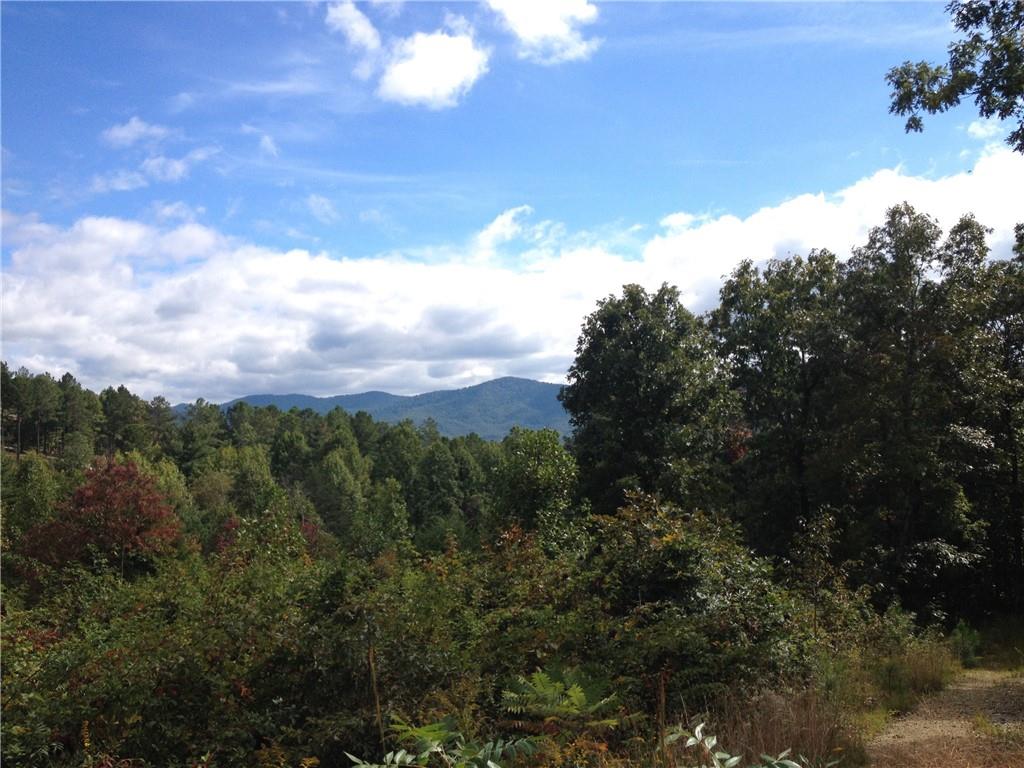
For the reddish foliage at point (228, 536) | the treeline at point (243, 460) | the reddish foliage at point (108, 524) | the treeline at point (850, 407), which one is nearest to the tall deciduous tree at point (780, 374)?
the treeline at point (850, 407)

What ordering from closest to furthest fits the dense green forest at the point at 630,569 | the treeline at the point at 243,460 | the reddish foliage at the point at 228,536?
the dense green forest at the point at 630,569, the reddish foliage at the point at 228,536, the treeline at the point at 243,460

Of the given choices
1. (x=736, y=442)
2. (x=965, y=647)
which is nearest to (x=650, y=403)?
(x=736, y=442)

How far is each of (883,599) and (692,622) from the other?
10.9 m

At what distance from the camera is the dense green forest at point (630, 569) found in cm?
615

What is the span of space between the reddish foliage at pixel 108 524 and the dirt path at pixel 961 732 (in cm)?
2034

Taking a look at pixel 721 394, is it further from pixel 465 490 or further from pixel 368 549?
pixel 465 490

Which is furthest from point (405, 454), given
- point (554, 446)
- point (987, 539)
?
point (987, 539)

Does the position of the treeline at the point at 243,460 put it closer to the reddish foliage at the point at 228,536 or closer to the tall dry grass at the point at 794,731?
the reddish foliage at the point at 228,536

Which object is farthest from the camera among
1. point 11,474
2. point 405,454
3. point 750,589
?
point 405,454

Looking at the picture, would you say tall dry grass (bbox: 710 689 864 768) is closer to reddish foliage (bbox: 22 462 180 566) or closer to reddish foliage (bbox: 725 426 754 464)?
reddish foliage (bbox: 725 426 754 464)

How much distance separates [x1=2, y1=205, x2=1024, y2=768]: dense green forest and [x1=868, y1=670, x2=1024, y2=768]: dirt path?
1.26ft

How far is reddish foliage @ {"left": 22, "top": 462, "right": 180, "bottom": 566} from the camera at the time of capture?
21000mm

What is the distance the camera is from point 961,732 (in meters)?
6.48

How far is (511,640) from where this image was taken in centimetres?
774
